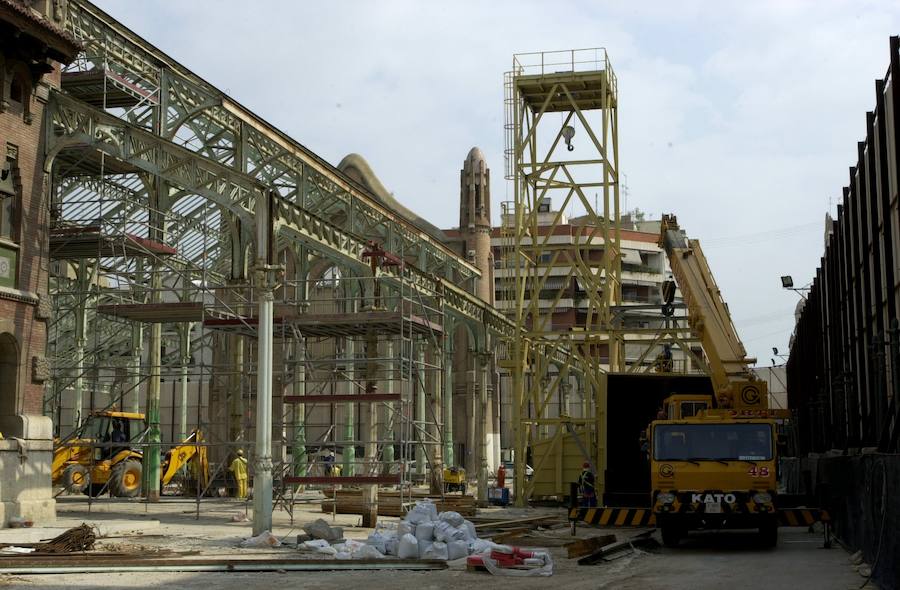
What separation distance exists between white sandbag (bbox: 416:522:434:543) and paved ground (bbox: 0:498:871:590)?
3.74 feet

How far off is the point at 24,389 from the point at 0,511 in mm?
2662

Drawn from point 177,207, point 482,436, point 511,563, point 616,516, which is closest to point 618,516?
point 616,516

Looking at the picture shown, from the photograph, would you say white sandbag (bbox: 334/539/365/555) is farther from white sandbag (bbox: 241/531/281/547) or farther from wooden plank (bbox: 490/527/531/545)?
wooden plank (bbox: 490/527/531/545)

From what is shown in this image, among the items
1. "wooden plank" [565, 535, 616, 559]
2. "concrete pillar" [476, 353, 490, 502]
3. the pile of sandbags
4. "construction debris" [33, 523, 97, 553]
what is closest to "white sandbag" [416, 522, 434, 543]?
the pile of sandbags

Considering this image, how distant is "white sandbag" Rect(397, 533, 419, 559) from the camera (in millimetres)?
16328

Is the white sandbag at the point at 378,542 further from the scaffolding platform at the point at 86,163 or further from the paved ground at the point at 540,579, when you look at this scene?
the scaffolding platform at the point at 86,163

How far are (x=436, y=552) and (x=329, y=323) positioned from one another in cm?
994

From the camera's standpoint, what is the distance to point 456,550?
16453 mm

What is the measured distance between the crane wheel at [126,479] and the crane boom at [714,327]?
19.6 metres

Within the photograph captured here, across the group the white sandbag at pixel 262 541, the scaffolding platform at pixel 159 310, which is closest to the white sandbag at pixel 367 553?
the white sandbag at pixel 262 541

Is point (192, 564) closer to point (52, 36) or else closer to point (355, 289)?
point (52, 36)

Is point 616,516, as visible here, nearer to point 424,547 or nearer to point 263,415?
point 424,547

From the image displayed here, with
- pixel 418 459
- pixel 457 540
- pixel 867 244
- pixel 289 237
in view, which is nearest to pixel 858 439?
pixel 867 244

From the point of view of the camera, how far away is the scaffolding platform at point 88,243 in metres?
25.4
